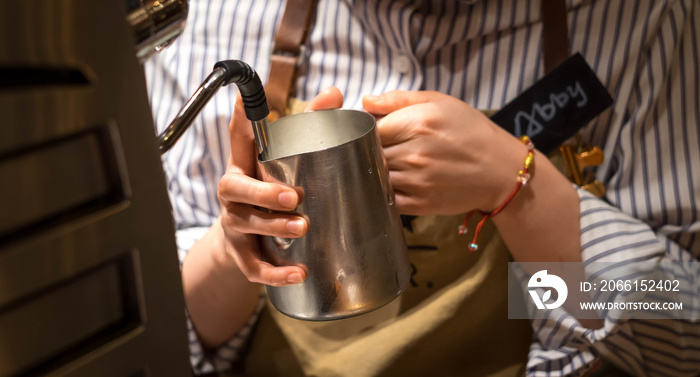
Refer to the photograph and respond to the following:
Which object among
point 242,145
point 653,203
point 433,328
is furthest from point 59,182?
point 653,203

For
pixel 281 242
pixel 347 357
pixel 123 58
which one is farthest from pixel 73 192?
pixel 347 357

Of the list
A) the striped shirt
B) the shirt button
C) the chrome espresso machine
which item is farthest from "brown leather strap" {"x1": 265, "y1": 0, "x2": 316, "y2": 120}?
the chrome espresso machine

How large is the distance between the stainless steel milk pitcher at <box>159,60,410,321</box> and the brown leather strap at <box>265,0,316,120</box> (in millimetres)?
435

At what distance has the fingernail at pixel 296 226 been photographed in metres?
0.49

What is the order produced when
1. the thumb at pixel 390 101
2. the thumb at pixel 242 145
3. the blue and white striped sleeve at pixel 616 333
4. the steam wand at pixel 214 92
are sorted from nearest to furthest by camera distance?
the steam wand at pixel 214 92, the thumb at pixel 242 145, the thumb at pixel 390 101, the blue and white striped sleeve at pixel 616 333

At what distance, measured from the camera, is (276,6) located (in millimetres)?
1013

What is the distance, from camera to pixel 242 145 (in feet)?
2.00

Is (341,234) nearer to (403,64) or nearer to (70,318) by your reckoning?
(70,318)

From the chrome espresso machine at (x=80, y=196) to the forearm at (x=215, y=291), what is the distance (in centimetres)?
47

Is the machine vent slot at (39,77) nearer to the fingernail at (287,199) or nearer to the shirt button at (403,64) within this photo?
the fingernail at (287,199)

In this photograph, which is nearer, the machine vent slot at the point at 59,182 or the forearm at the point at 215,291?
the machine vent slot at the point at 59,182

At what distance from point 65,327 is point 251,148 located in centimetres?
33

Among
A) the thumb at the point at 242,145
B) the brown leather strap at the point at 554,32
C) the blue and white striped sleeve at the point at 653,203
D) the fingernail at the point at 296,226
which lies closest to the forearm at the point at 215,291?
the thumb at the point at 242,145

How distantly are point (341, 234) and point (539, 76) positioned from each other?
1.88 ft
